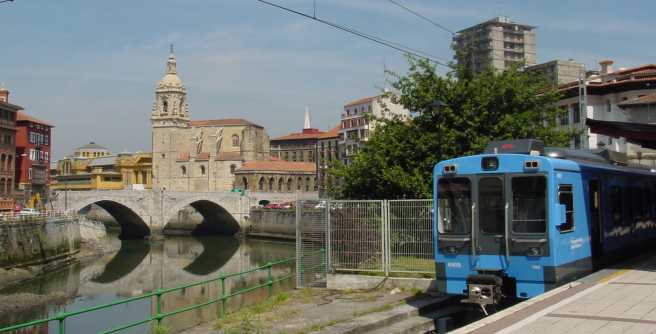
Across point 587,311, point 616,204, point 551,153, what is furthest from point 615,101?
point 587,311

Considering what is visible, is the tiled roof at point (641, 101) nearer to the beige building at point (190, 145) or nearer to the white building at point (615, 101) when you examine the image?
the white building at point (615, 101)

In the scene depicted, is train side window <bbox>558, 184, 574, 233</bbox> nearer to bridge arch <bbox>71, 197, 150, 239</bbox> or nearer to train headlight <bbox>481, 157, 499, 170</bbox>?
train headlight <bbox>481, 157, 499, 170</bbox>

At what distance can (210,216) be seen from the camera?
Answer: 254 feet

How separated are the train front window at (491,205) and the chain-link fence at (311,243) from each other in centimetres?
479

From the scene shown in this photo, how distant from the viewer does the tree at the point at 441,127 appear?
19.7m

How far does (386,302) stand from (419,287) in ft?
4.59

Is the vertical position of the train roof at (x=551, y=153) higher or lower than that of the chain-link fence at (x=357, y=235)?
higher

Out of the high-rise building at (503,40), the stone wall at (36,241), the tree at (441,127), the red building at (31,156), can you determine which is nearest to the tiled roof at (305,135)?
the high-rise building at (503,40)

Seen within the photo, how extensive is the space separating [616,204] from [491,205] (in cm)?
430

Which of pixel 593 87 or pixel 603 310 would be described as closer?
pixel 603 310

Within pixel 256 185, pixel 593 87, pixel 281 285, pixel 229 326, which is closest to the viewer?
pixel 229 326

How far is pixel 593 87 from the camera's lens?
3866 cm

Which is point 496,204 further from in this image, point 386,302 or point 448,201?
point 386,302

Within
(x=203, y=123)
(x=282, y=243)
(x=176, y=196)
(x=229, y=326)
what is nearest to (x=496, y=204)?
(x=229, y=326)
